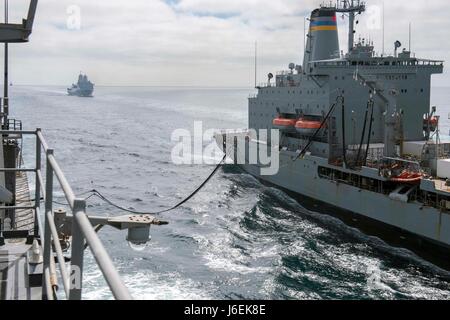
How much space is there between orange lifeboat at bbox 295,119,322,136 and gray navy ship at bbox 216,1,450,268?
55mm

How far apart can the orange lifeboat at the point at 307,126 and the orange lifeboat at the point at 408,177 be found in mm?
6463

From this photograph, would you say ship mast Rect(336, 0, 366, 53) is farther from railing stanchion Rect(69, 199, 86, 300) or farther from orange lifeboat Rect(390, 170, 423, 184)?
railing stanchion Rect(69, 199, 86, 300)

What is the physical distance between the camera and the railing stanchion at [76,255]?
2123 mm

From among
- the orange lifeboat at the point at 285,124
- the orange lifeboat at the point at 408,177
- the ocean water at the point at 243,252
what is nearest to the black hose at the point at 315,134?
the orange lifeboat at the point at 285,124

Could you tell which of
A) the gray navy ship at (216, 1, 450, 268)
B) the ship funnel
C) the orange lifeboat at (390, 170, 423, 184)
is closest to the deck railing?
the gray navy ship at (216, 1, 450, 268)

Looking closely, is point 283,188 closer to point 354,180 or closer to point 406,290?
point 354,180

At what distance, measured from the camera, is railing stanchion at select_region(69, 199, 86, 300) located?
2.12m

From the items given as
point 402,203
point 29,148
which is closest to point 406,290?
point 402,203

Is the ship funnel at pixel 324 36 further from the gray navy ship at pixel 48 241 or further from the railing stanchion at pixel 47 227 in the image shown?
the railing stanchion at pixel 47 227

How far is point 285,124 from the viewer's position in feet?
90.0

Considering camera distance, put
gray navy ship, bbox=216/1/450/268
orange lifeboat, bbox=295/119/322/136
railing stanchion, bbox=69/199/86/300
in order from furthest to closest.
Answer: orange lifeboat, bbox=295/119/322/136, gray navy ship, bbox=216/1/450/268, railing stanchion, bbox=69/199/86/300

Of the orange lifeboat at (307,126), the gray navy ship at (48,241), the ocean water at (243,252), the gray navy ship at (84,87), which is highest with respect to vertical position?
the gray navy ship at (84,87)

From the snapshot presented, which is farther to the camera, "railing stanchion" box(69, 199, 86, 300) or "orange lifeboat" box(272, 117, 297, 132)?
"orange lifeboat" box(272, 117, 297, 132)

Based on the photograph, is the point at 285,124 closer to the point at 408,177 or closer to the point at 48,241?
the point at 408,177
